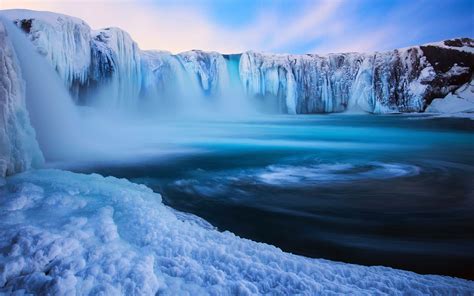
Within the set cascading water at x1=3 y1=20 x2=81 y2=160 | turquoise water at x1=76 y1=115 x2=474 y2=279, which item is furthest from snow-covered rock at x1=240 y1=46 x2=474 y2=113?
cascading water at x1=3 y1=20 x2=81 y2=160

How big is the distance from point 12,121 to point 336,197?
10.0 ft

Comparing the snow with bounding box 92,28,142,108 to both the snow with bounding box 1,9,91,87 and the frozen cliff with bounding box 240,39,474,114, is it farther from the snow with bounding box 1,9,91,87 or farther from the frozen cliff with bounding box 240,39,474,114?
the frozen cliff with bounding box 240,39,474,114

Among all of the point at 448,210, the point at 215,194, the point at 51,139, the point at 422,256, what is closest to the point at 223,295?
the point at 422,256

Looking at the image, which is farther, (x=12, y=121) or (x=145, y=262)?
(x=12, y=121)

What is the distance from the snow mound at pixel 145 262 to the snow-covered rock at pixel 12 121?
86 cm

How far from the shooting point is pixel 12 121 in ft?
10.2

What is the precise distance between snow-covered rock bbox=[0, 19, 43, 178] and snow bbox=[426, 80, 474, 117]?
53.3 feet

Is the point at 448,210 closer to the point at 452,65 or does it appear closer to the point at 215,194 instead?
the point at 215,194

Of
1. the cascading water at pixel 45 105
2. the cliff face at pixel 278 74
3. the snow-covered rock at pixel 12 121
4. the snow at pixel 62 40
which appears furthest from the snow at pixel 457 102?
the snow-covered rock at pixel 12 121

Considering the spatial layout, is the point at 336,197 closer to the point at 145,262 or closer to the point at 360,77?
the point at 145,262

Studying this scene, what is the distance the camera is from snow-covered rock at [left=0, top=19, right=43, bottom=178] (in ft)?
9.57

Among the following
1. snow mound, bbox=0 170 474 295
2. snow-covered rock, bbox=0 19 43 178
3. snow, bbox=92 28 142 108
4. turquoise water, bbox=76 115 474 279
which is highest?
snow, bbox=92 28 142 108

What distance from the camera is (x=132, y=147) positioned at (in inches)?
248

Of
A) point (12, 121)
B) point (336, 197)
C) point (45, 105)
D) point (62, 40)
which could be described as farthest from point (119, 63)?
point (336, 197)
